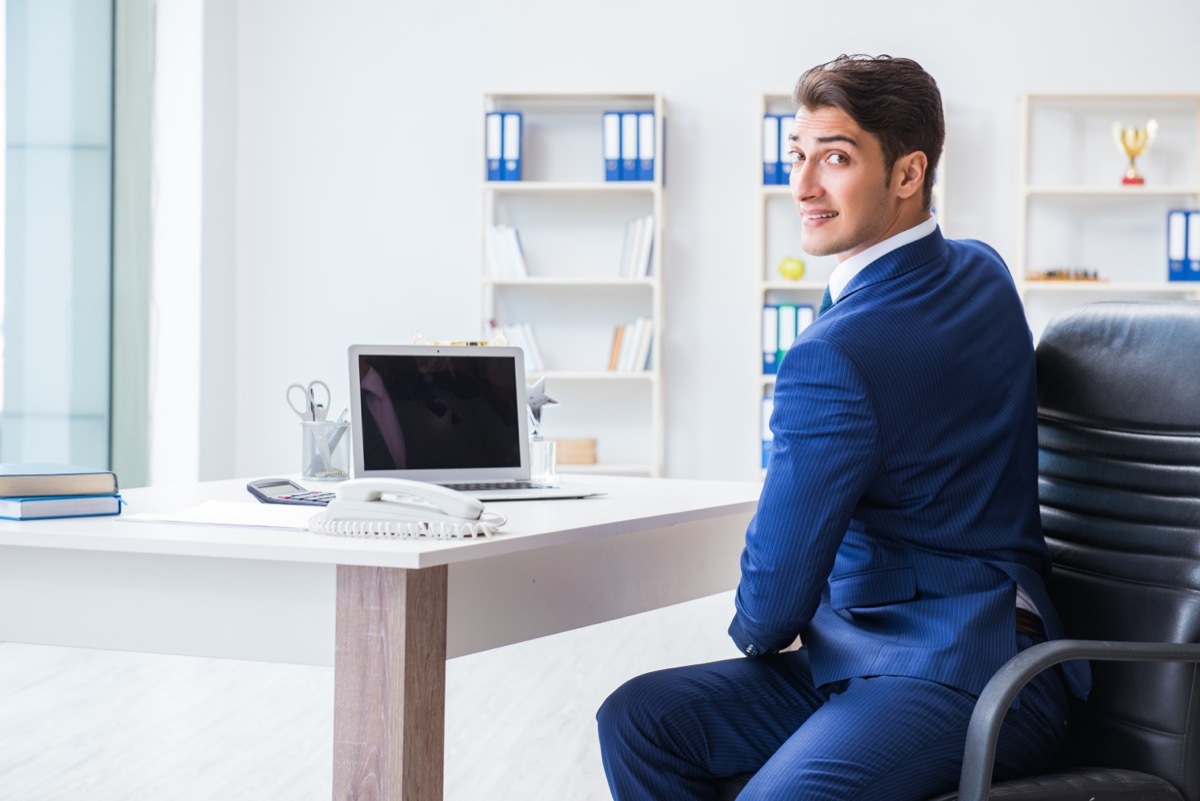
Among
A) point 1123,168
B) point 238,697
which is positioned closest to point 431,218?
point 238,697

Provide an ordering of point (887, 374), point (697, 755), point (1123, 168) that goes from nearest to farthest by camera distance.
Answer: point (887, 374)
point (697, 755)
point (1123, 168)

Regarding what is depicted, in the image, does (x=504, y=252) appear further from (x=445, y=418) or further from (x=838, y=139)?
(x=838, y=139)

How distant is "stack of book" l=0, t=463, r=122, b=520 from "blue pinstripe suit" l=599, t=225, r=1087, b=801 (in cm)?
74

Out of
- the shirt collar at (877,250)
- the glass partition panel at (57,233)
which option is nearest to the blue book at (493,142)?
the glass partition panel at (57,233)

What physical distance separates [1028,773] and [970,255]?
633 mm

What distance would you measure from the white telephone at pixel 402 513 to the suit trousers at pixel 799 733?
299 millimetres

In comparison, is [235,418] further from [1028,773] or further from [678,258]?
[1028,773]

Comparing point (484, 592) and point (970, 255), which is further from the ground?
point (970, 255)

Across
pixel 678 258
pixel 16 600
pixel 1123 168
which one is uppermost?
pixel 1123 168

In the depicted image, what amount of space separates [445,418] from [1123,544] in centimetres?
107

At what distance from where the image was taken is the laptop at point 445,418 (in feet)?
6.63

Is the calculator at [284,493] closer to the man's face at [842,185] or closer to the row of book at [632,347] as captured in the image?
the man's face at [842,185]

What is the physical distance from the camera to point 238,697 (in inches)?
135

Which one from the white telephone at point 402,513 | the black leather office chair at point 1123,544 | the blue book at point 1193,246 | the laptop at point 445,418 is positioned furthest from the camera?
the blue book at point 1193,246
